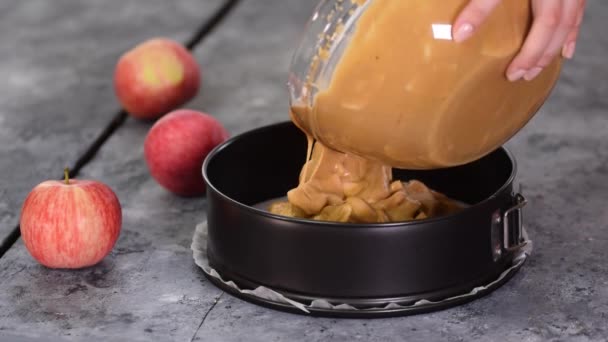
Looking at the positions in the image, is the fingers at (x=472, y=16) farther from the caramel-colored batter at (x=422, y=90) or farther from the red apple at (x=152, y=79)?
the red apple at (x=152, y=79)

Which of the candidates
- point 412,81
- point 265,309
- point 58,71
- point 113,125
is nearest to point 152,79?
point 113,125

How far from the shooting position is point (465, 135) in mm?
1494

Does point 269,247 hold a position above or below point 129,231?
above

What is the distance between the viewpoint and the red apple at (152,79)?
7.77ft

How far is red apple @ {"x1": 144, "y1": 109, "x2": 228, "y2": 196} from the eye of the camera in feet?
6.45

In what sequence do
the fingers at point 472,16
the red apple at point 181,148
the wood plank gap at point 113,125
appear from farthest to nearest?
the red apple at point 181,148 < the wood plank gap at point 113,125 < the fingers at point 472,16

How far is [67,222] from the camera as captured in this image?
1645 millimetres

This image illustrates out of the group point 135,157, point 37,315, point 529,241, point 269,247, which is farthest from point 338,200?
point 135,157

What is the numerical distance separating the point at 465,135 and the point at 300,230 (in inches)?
10.4

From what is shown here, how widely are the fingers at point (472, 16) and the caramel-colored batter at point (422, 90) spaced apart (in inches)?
0.9

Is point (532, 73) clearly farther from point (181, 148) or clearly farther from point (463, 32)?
point (181, 148)

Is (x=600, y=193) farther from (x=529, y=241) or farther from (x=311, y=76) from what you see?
(x=311, y=76)

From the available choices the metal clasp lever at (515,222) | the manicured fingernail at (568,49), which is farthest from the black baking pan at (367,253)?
the manicured fingernail at (568,49)

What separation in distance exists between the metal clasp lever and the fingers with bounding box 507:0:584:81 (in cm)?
22
